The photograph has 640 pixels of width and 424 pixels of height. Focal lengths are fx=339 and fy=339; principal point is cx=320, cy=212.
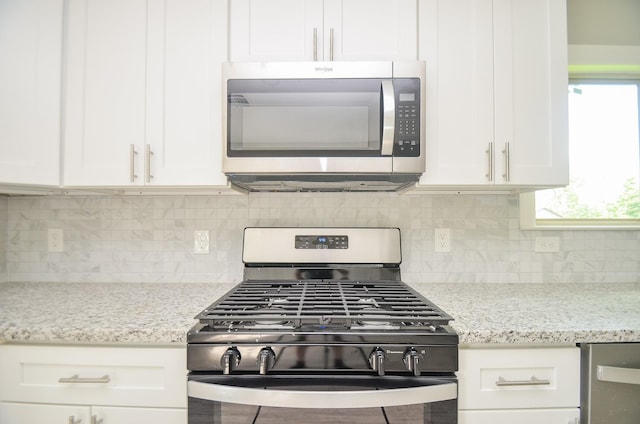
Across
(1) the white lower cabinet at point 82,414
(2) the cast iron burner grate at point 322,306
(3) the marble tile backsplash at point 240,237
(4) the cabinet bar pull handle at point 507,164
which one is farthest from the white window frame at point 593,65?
(1) the white lower cabinet at point 82,414

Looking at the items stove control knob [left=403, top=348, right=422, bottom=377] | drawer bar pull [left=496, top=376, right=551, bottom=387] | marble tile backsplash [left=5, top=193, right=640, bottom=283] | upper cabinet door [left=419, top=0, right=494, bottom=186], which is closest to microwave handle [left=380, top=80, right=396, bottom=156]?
upper cabinet door [left=419, top=0, right=494, bottom=186]

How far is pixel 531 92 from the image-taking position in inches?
53.9

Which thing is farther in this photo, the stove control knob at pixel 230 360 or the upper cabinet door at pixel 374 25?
the upper cabinet door at pixel 374 25

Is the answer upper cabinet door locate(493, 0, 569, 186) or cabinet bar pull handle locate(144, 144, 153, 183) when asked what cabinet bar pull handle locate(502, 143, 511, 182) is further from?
cabinet bar pull handle locate(144, 144, 153, 183)

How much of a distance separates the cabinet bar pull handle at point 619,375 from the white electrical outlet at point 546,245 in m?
0.79

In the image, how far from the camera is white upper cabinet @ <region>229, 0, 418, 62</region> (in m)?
1.37

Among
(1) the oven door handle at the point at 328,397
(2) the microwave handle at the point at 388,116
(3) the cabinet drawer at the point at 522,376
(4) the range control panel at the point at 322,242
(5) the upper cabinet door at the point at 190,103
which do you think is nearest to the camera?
(1) the oven door handle at the point at 328,397

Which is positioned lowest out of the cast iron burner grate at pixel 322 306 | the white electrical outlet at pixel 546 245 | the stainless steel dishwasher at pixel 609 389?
the stainless steel dishwasher at pixel 609 389

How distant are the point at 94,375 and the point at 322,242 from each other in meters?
0.96

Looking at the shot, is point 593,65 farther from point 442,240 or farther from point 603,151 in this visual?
point 442,240

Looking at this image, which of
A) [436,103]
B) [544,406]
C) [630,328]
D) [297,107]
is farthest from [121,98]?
[630,328]

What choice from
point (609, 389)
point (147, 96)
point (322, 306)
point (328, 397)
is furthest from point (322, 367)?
point (147, 96)

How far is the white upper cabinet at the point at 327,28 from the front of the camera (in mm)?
1371

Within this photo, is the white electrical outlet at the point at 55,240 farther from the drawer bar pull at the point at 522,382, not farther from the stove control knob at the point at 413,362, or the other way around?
the drawer bar pull at the point at 522,382
